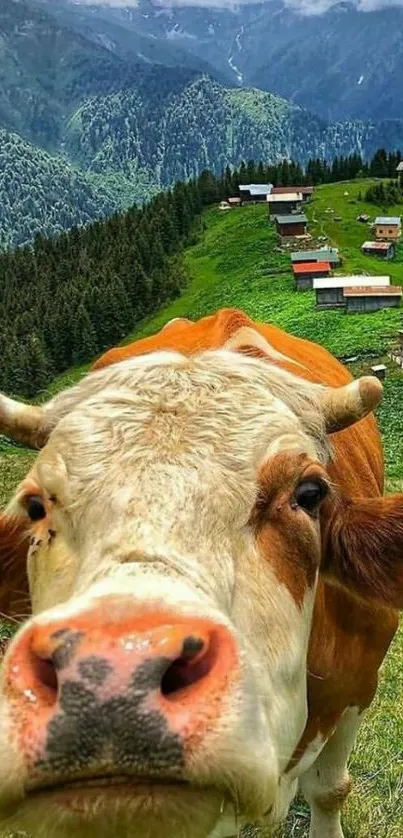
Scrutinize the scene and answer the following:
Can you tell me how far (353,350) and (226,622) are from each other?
142ft

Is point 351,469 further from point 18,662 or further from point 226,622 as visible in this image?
point 18,662

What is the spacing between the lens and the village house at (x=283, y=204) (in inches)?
3297

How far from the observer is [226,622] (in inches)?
122

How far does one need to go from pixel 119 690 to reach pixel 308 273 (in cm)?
6212

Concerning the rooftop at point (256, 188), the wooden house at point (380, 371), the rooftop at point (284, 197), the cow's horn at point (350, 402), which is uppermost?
the cow's horn at point (350, 402)

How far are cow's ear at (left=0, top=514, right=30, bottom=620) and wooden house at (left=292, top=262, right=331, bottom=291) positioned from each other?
5877cm

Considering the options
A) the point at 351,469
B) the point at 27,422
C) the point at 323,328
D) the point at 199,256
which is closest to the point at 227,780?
the point at 27,422

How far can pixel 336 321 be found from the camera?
54.7 m

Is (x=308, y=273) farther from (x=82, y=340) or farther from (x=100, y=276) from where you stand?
(x=100, y=276)

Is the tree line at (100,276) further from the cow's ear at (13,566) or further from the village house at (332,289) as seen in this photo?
the cow's ear at (13,566)

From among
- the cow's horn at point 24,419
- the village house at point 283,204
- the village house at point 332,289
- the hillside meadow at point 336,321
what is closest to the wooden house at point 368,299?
the village house at point 332,289

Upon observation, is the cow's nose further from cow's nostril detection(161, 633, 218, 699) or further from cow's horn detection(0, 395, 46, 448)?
cow's horn detection(0, 395, 46, 448)

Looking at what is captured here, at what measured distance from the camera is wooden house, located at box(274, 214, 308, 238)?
3051 inches

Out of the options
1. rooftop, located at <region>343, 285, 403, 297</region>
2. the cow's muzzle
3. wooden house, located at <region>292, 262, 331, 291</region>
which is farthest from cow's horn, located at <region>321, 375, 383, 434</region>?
wooden house, located at <region>292, 262, 331, 291</region>
